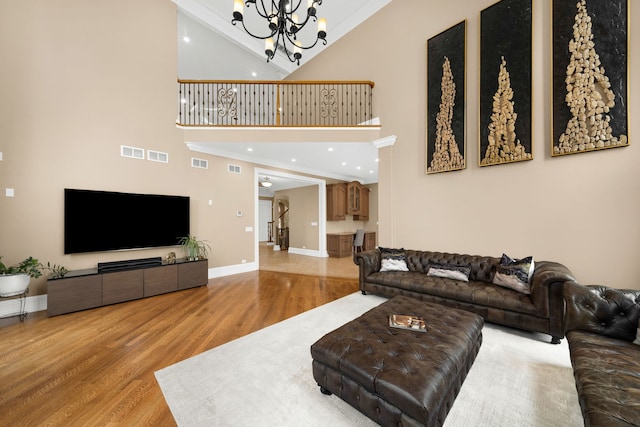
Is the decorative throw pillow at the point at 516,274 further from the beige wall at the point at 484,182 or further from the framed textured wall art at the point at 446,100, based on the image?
the framed textured wall art at the point at 446,100

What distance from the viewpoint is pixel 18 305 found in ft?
10.6

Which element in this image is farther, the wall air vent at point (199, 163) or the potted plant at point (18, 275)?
the wall air vent at point (199, 163)

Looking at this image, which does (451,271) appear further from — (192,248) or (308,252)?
(308,252)

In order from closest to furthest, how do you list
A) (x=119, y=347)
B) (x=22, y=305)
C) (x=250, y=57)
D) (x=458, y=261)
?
(x=119, y=347) < (x=22, y=305) < (x=458, y=261) < (x=250, y=57)

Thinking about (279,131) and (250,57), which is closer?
(279,131)

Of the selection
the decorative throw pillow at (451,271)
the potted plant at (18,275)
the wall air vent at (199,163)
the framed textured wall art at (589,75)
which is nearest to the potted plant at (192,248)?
the wall air vent at (199,163)

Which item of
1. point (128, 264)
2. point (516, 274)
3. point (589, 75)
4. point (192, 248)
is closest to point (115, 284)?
point (128, 264)

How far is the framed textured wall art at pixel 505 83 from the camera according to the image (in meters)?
3.21

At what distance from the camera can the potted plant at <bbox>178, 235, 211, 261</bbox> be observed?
461cm

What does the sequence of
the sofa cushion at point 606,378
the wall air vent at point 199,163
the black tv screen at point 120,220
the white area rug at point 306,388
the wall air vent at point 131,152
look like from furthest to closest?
1. the wall air vent at point 199,163
2. the wall air vent at point 131,152
3. the black tv screen at point 120,220
4. the white area rug at point 306,388
5. the sofa cushion at point 606,378

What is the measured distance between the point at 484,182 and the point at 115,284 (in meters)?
6.06

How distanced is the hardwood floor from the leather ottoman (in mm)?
1152

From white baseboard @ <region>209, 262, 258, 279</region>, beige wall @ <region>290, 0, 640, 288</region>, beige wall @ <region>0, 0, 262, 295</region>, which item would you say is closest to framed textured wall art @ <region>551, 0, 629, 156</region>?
beige wall @ <region>290, 0, 640, 288</region>

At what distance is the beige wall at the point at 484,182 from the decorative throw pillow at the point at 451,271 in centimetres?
58
